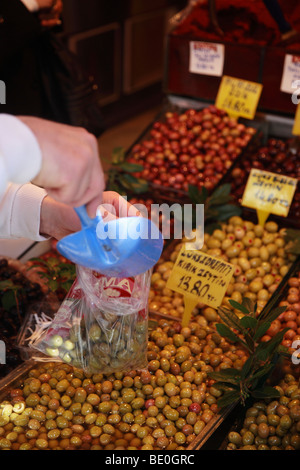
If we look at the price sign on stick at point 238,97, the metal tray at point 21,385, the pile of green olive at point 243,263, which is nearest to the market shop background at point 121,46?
the price sign on stick at point 238,97

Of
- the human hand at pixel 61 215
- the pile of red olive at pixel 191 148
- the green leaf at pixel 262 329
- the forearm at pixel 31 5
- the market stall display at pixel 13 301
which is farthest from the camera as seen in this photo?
the pile of red olive at pixel 191 148

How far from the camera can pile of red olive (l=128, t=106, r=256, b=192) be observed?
325 cm

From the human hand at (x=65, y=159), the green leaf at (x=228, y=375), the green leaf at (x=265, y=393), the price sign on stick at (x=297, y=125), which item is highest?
the human hand at (x=65, y=159)

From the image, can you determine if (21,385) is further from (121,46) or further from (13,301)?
(121,46)

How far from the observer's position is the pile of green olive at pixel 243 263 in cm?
252

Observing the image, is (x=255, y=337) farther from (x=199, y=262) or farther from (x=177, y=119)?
(x=177, y=119)

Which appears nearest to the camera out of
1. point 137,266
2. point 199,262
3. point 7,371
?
point 137,266

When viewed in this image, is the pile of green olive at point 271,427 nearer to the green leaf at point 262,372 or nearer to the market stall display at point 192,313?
the market stall display at point 192,313

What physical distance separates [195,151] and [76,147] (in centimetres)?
222

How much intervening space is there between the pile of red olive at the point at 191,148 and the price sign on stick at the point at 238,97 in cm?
6

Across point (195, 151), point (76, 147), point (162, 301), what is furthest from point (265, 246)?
point (76, 147)

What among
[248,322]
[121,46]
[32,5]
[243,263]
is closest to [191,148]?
[243,263]

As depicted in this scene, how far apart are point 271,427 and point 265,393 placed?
13cm
